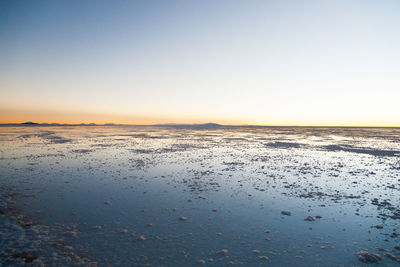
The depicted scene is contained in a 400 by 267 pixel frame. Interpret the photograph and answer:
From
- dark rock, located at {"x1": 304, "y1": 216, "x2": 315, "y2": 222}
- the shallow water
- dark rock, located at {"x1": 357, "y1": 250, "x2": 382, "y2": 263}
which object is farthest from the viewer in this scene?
dark rock, located at {"x1": 304, "y1": 216, "x2": 315, "y2": 222}

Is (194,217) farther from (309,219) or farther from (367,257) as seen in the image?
(367,257)

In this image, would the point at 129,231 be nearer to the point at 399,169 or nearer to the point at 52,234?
the point at 52,234

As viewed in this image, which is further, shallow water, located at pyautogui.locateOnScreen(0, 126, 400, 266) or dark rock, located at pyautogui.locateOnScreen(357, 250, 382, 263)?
shallow water, located at pyautogui.locateOnScreen(0, 126, 400, 266)

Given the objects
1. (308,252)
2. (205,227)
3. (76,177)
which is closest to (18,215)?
(76,177)

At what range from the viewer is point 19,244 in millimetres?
7203

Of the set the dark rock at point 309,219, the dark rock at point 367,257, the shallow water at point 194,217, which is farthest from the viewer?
the dark rock at point 309,219

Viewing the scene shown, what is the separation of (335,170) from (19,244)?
21.8 meters

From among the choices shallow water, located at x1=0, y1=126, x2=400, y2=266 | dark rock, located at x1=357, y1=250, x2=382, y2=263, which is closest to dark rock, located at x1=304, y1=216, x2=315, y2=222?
shallow water, located at x1=0, y1=126, x2=400, y2=266

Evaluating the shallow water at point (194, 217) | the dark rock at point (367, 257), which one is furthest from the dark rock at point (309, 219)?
the dark rock at point (367, 257)

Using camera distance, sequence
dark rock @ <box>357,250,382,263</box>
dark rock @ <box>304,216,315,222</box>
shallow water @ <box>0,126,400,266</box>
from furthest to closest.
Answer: dark rock @ <box>304,216,315,222</box> → shallow water @ <box>0,126,400,266</box> → dark rock @ <box>357,250,382,263</box>

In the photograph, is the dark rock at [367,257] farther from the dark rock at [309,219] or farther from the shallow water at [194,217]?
the dark rock at [309,219]

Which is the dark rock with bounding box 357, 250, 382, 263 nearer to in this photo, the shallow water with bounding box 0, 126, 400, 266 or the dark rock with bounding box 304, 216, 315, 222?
the shallow water with bounding box 0, 126, 400, 266

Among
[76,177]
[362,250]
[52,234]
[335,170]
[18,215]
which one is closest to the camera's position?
[362,250]

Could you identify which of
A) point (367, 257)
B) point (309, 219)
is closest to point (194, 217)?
point (309, 219)
